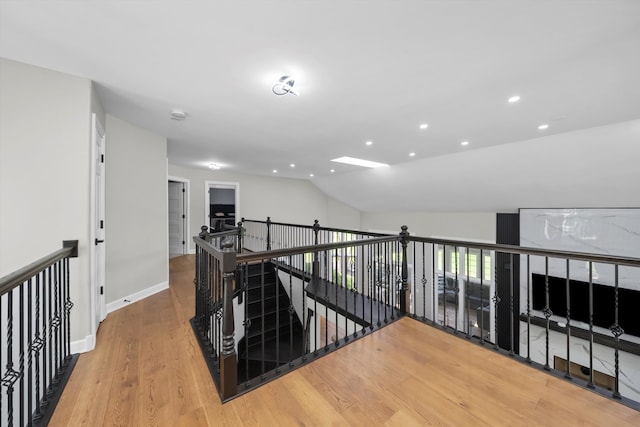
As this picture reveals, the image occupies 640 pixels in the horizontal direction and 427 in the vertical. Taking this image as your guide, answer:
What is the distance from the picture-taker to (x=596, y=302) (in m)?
5.22

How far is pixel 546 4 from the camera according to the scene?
164cm

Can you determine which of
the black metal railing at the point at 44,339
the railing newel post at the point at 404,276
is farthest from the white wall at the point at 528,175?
the black metal railing at the point at 44,339

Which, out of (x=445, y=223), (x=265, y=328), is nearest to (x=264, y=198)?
(x=265, y=328)

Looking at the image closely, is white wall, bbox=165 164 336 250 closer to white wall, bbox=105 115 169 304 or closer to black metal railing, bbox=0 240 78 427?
white wall, bbox=105 115 169 304

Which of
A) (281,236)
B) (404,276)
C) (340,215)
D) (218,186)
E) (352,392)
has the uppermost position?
(218,186)

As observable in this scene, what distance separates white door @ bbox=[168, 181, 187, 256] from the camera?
7201 mm

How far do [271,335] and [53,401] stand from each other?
338cm

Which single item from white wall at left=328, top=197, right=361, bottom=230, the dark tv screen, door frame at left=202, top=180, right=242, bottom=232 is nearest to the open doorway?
door frame at left=202, top=180, right=242, bottom=232

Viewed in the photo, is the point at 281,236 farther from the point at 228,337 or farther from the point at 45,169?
the point at 228,337

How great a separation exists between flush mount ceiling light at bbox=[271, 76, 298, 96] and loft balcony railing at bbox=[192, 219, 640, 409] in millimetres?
1643

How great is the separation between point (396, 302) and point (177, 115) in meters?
3.81

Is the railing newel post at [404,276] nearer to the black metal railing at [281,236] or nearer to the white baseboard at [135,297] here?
the black metal railing at [281,236]

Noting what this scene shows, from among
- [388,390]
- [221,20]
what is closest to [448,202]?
[388,390]

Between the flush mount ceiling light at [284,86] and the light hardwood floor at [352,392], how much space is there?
261 centimetres
